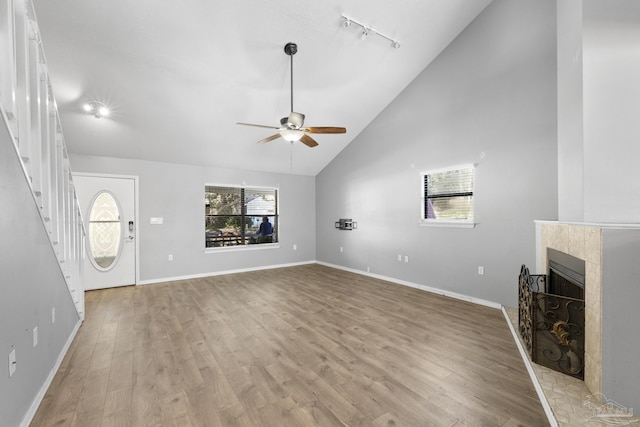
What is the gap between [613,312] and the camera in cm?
167

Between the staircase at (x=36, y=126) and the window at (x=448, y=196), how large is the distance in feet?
15.7

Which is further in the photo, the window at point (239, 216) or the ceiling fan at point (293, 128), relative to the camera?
the window at point (239, 216)

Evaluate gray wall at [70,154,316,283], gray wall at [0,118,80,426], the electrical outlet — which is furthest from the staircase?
→ gray wall at [70,154,316,283]

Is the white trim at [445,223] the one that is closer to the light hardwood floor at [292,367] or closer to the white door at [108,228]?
the light hardwood floor at [292,367]

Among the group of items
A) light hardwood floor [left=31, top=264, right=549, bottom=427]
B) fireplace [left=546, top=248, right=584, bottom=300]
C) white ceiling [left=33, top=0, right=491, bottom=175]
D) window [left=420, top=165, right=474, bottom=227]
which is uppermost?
white ceiling [left=33, top=0, right=491, bottom=175]

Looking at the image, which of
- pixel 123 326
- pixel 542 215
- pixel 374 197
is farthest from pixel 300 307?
pixel 542 215

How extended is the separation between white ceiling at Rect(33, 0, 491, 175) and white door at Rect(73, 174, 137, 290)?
1.90 feet

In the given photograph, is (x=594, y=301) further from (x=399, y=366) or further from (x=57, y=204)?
(x=57, y=204)

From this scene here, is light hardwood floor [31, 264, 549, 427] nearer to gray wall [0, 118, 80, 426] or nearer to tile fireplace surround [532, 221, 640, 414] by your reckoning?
gray wall [0, 118, 80, 426]

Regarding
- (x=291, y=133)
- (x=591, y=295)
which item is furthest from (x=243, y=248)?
(x=591, y=295)

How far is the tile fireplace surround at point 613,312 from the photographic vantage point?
162 cm

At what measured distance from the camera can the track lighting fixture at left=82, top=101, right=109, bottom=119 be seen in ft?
12.7

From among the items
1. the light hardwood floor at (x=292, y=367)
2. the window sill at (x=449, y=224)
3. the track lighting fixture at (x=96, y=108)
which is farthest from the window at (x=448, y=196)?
the track lighting fixture at (x=96, y=108)

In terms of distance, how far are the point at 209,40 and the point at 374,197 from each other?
3920mm
